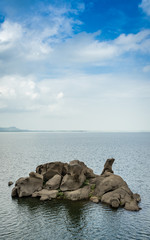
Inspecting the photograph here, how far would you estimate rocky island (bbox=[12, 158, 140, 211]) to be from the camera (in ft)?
138

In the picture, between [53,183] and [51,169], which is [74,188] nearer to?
[53,183]

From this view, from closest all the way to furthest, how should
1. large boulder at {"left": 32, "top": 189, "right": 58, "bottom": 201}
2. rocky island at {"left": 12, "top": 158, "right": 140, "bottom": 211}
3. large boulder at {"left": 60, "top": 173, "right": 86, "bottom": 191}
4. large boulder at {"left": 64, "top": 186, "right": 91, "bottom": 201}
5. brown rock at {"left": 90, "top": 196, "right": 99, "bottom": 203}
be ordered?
1. brown rock at {"left": 90, "top": 196, "right": 99, "bottom": 203}
2. rocky island at {"left": 12, "top": 158, "right": 140, "bottom": 211}
3. large boulder at {"left": 64, "top": 186, "right": 91, "bottom": 201}
4. large boulder at {"left": 32, "top": 189, "right": 58, "bottom": 201}
5. large boulder at {"left": 60, "top": 173, "right": 86, "bottom": 191}

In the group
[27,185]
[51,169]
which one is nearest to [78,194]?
[51,169]

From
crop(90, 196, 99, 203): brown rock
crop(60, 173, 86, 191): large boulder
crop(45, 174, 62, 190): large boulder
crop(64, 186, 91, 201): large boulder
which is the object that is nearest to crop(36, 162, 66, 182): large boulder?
crop(45, 174, 62, 190): large boulder

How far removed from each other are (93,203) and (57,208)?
276 inches

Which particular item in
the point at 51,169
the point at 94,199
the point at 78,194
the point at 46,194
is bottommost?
the point at 94,199

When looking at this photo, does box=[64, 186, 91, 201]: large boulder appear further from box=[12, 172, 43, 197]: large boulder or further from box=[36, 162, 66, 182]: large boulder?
box=[36, 162, 66, 182]: large boulder

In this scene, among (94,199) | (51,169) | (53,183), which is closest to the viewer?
(94,199)

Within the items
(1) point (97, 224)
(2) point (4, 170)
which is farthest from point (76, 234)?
(2) point (4, 170)

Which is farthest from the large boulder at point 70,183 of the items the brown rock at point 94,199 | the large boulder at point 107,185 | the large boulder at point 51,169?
the brown rock at point 94,199

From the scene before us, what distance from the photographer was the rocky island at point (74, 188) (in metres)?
42.1

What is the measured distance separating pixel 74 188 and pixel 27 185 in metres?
10.1

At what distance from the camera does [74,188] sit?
1836 inches

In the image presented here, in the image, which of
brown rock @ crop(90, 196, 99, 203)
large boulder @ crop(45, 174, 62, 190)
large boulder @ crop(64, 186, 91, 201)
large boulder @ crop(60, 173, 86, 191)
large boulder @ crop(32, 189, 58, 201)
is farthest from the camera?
large boulder @ crop(45, 174, 62, 190)
